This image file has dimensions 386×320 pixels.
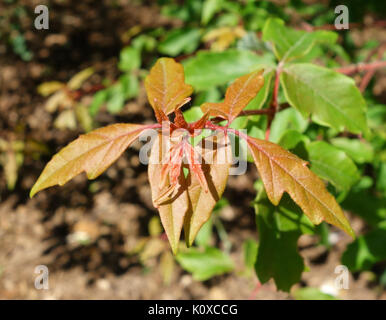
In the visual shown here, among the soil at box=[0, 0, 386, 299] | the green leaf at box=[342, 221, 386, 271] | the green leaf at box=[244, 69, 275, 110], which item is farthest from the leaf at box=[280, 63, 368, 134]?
the soil at box=[0, 0, 386, 299]

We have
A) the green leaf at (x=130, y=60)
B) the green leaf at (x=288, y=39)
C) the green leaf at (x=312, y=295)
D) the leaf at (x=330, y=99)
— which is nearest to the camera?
the leaf at (x=330, y=99)

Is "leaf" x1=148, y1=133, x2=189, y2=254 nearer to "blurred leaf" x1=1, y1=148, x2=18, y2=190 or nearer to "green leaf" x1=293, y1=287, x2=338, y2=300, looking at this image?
"green leaf" x1=293, y1=287, x2=338, y2=300

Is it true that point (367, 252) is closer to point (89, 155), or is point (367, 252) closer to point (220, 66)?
point (220, 66)

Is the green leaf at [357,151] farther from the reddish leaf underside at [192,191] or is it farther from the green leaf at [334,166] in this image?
the reddish leaf underside at [192,191]

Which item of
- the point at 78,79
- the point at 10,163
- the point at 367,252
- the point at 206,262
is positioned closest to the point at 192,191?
the point at 367,252

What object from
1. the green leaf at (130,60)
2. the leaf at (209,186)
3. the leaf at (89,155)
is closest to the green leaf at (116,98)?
the green leaf at (130,60)

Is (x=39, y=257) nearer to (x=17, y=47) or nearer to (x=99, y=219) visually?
(x=99, y=219)

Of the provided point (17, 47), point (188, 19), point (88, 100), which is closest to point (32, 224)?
point (88, 100)
